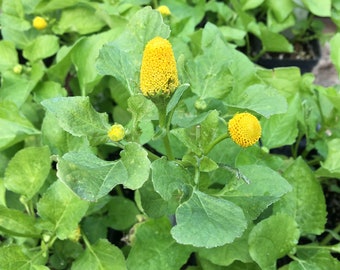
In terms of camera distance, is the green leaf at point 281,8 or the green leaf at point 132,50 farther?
the green leaf at point 281,8

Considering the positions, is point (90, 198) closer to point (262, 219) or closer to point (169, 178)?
point (169, 178)

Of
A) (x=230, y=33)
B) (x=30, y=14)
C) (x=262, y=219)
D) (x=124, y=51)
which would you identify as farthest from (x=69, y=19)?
(x=262, y=219)

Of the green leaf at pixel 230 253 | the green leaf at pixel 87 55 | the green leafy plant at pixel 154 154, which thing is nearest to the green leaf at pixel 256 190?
the green leafy plant at pixel 154 154

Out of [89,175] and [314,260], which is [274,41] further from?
[89,175]

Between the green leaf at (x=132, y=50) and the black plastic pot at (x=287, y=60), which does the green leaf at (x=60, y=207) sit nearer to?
the green leaf at (x=132, y=50)

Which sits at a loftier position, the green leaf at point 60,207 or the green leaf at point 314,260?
the green leaf at point 60,207

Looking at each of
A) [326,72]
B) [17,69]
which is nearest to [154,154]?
[17,69]

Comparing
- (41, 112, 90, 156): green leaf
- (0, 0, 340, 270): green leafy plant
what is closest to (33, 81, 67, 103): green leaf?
(0, 0, 340, 270): green leafy plant

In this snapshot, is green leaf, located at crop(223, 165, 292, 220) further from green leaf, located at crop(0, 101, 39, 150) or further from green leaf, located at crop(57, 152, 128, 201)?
green leaf, located at crop(0, 101, 39, 150)
